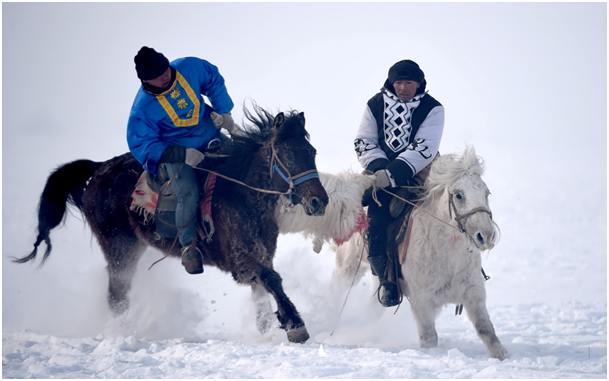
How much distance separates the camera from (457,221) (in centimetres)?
543

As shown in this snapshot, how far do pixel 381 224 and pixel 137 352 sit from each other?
256 centimetres

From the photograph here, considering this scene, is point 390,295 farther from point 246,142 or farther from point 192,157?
point 192,157

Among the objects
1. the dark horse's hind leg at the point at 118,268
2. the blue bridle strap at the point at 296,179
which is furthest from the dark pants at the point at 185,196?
the dark horse's hind leg at the point at 118,268

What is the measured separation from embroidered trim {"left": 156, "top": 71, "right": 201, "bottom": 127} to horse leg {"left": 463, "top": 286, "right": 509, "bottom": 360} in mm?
2981

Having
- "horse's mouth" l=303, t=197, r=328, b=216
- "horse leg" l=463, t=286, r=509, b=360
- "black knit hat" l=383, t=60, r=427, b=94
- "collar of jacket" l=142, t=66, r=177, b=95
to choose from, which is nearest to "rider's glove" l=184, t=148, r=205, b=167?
"collar of jacket" l=142, t=66, r=177, b=95

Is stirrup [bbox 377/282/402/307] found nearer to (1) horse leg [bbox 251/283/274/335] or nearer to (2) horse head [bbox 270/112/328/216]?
(1) horse leg [bbox 251/283/274/335]

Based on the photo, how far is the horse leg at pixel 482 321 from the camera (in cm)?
550

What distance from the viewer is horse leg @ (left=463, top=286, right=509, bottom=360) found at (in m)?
5.50

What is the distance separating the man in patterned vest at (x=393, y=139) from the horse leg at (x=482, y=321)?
2.30 feet

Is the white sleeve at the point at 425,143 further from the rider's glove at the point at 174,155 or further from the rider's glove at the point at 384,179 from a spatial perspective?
the rider's glove at the point at 174,155

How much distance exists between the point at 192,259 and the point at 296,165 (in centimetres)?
128

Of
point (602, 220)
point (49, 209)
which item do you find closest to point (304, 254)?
point (49, 209)

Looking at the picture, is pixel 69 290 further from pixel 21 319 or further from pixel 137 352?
pixel 137 352

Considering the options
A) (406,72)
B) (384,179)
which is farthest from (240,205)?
(406,72)
